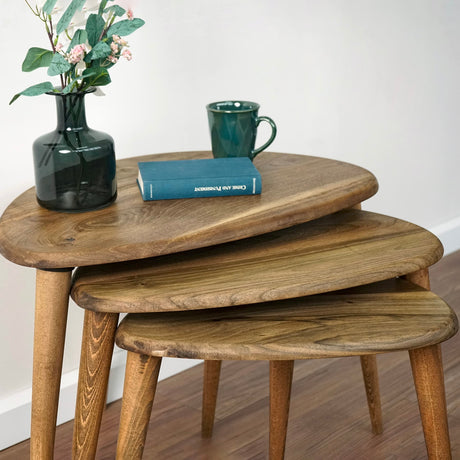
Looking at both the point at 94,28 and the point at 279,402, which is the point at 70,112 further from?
the point at 279,402

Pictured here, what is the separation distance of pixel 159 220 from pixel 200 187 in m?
0.12

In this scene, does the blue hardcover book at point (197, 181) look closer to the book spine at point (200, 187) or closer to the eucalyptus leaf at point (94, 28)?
the book spine at point (200, 187)

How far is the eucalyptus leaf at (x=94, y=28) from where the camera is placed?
1.05 metres

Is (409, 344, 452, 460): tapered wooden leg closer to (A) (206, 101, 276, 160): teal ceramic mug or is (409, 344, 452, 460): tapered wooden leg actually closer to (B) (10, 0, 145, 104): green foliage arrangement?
(A) (206, 101, 276, 160): teal ceramic mug

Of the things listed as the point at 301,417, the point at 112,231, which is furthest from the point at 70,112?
the point at 301,417

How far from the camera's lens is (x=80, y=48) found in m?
1.04

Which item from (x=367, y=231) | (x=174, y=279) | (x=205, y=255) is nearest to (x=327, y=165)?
(x=367, y=231)

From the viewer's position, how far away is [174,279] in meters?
1.04

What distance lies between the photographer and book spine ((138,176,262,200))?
119cm

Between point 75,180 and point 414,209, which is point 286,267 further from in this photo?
point 414,209

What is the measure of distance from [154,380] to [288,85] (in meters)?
1.22

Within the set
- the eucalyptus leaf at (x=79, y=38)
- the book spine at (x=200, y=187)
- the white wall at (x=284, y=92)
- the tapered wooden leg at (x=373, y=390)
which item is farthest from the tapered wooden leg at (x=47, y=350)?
the tapered wooden leg at (x=373, y=390)

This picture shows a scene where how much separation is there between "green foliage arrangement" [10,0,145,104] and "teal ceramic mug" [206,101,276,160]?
0.91 ft

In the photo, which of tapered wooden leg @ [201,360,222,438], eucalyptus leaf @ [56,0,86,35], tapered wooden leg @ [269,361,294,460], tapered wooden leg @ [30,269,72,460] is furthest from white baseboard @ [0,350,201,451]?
eucalyptus leaf @ [56,0,86,35]
